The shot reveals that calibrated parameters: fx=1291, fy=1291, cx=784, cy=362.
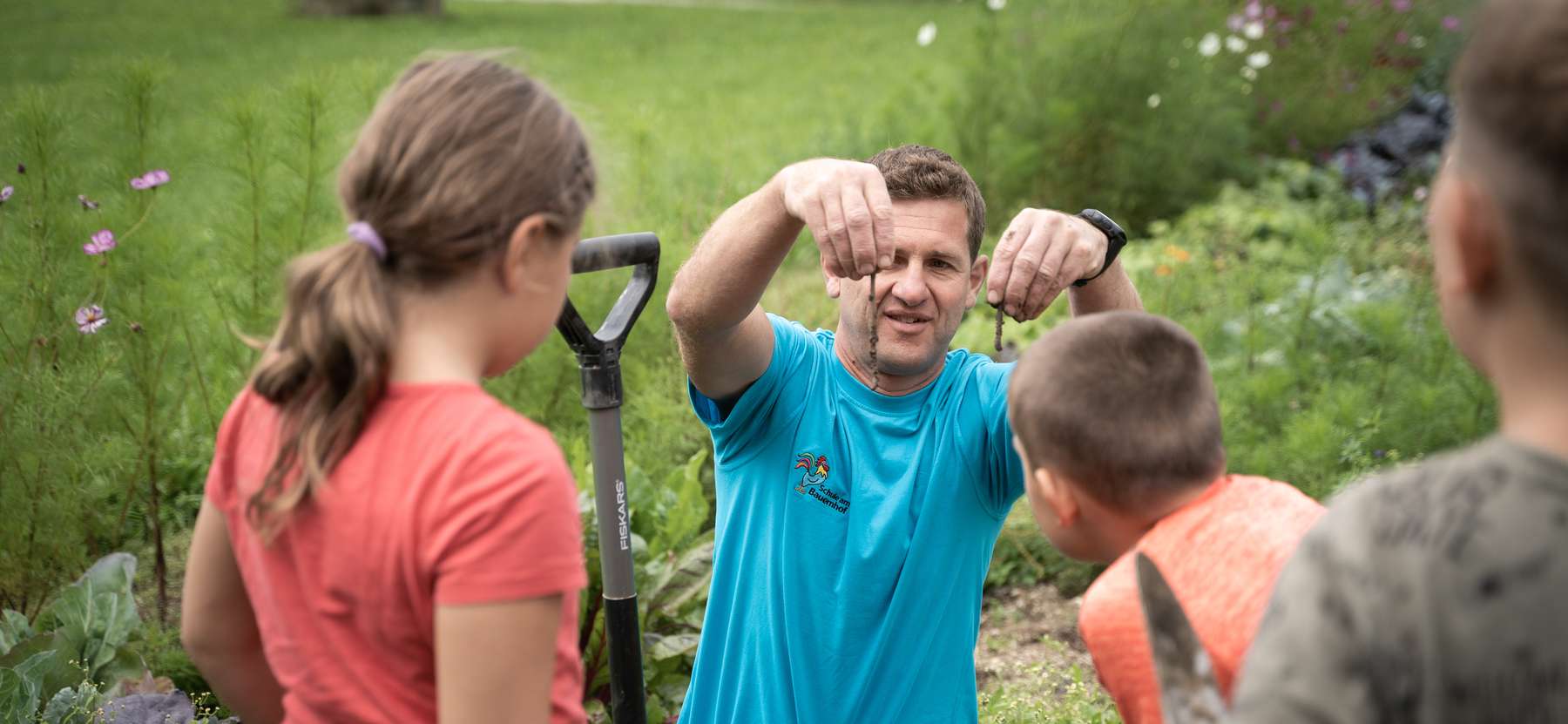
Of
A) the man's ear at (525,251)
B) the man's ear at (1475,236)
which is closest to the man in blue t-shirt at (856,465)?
the man's ear at (525,251)

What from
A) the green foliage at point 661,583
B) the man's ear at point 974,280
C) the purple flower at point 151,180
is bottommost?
the green foliage at point 661,583

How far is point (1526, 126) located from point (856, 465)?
1.49 metres

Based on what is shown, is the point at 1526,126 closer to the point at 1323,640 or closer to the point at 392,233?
the point at 1323,640

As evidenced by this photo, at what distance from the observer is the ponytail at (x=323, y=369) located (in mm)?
1366

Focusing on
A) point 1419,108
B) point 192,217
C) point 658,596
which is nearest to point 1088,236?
point 658,596

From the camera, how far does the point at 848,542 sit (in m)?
2.32

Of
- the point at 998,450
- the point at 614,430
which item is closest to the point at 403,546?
the point at 614,430

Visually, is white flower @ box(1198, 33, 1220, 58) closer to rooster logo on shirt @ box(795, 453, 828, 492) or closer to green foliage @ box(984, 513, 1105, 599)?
green foliage @ box(984, 513, 1105, 599)

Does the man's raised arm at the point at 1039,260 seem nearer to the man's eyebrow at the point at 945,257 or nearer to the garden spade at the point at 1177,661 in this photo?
the man's eyebrow at the point at 945,257

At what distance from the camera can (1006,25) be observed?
7.73 metres

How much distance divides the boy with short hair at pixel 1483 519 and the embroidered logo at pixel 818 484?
129 cm

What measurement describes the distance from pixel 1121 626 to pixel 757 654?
40.3 inches

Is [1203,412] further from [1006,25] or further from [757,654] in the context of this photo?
[1006,25]

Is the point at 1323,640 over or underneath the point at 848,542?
over
